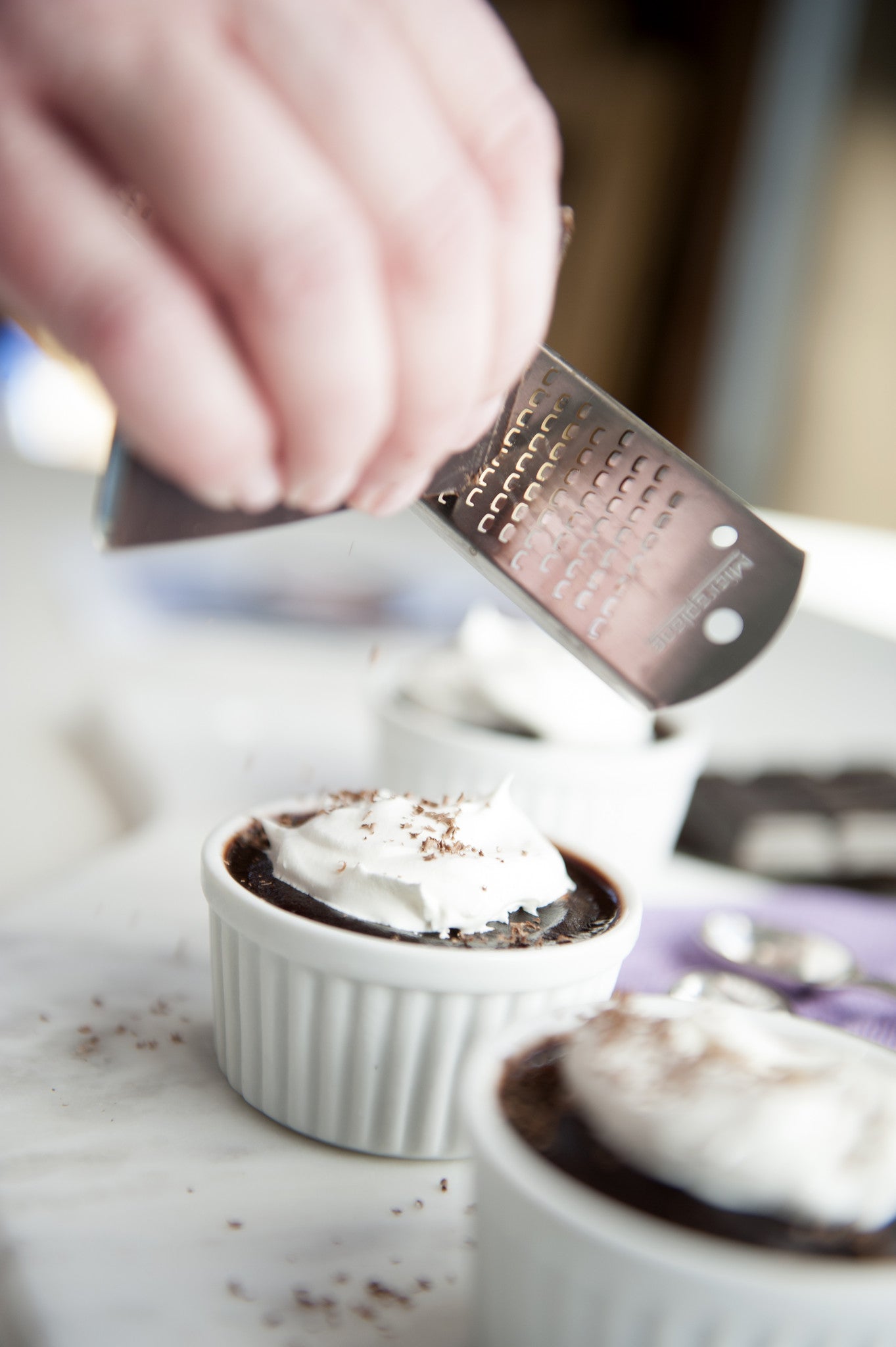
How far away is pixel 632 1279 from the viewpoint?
516 mm

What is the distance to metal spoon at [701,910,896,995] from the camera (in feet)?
3.60

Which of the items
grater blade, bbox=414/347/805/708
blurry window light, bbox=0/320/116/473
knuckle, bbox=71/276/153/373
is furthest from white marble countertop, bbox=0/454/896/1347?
blurry window light, bbox=0/320/116/473

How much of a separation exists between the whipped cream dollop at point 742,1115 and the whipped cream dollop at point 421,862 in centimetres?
16

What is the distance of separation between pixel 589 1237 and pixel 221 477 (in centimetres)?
35

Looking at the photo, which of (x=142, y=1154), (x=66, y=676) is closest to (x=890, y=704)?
(x=66, y=676)

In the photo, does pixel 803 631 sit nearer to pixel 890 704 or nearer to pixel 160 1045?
pixel 890 704

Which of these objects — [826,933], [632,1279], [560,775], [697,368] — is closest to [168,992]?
[560,775]

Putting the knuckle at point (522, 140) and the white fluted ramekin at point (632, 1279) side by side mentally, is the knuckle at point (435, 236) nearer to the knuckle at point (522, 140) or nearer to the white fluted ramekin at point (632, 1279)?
the knuckle at point (522, 140)

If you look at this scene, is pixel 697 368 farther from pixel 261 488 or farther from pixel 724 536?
pixel 261 488

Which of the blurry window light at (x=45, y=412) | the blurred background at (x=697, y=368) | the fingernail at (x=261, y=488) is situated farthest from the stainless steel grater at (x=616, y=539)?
the blurry window light at (x=45, y=412)

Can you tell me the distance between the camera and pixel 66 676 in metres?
1.69

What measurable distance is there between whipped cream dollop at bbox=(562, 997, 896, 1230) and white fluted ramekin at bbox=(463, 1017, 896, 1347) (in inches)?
1.1

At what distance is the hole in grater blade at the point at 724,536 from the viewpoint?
2.66 ft

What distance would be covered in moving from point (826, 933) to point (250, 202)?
96 centimetres
